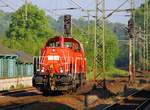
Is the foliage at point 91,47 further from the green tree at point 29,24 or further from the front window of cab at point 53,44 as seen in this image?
the front window of cab at point 53,44

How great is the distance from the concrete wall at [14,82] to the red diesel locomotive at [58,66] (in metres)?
12.6

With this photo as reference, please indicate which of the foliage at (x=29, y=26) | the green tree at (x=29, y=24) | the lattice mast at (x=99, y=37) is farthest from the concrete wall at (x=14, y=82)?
the green tree at (x=29, y=24)

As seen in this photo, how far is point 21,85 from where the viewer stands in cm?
4841

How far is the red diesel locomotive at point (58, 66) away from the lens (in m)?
28.9

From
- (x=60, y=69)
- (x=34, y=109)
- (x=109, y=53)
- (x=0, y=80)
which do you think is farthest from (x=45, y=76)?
(x=109, y=53)

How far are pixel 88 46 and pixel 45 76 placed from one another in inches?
1942

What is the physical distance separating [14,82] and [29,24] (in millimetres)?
56243

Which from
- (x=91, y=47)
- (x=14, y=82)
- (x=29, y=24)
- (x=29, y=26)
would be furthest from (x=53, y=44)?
(x=29, y=24)

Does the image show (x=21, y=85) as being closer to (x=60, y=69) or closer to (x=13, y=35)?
(x=60, y=69)

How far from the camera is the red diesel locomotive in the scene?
94.7 ft

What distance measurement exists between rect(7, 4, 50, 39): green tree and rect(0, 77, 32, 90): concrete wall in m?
42.5

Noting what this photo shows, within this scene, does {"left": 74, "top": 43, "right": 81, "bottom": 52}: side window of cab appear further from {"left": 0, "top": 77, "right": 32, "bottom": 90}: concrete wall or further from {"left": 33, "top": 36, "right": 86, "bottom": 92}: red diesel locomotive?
{"left": 0, "top": 77, "right": 32, "bottom": 90}: concrete wall

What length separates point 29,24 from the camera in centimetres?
10275

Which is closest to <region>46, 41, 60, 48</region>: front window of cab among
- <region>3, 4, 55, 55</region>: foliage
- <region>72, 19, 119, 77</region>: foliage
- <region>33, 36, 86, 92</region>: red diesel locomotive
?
<region>33, 36, 86, 92</region>: red diesel locomotive
